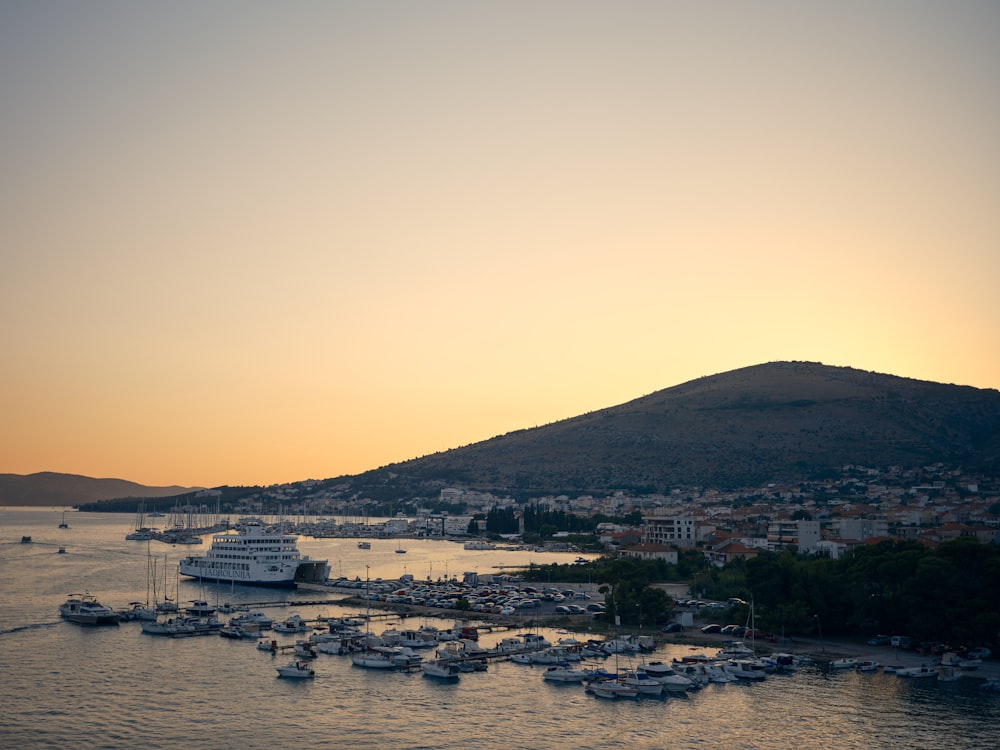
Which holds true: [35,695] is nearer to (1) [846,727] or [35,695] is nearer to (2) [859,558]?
(1) [846,727]

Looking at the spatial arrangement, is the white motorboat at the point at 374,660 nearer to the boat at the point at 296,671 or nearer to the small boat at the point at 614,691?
the boat at the point at 296,671

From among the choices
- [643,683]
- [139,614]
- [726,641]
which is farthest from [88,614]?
[726,641]

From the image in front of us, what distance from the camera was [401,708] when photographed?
125 feet

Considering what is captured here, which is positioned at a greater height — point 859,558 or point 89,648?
point 859,558

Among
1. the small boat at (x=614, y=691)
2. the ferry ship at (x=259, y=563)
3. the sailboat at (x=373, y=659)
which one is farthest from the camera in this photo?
the ferry ship at (x=259, y=563)

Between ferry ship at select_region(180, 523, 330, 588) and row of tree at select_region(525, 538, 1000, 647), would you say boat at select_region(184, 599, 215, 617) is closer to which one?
ferry ship at select_region(180, 523, 330, 588)

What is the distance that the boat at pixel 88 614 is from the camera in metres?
56.2

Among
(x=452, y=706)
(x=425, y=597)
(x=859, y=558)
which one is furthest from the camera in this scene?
(x=425, y=597)

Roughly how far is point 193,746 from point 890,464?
170173mm

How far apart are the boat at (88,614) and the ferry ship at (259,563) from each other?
20252mm

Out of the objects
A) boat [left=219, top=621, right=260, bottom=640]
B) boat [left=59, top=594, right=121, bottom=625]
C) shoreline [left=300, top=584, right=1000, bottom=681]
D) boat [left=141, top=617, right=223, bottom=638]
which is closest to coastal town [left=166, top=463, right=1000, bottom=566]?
shoreline [left=300, top=584, right=1000, bottom=681]

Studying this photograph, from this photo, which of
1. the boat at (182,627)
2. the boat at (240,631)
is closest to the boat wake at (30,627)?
the boat at (182,627)

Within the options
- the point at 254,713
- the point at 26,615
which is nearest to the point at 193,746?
the point at 254,713

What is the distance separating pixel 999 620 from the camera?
44.4 m
